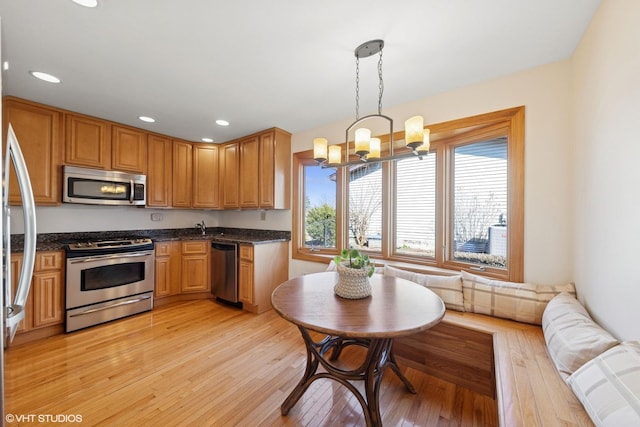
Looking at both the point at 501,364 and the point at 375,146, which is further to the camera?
the point at 375,146

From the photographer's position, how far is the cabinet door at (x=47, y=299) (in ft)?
7.82

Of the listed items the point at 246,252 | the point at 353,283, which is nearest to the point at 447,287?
the point at 353,283

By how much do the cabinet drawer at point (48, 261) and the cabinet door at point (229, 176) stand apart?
75.5 inches

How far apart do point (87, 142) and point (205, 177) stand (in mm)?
1403

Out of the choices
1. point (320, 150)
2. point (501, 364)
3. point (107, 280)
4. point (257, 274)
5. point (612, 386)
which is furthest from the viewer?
point (257, 274)

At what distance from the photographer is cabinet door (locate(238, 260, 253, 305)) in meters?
3.13

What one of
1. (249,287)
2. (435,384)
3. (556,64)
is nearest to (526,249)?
(435,384)

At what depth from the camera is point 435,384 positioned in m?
1.84

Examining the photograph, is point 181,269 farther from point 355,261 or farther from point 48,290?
point 355,261

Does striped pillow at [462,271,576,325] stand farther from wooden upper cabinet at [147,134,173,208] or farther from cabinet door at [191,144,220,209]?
wooden upper cabinet at [147,134,173,208]

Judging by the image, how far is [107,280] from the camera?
281 centimetres

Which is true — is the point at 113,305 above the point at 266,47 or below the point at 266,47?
below

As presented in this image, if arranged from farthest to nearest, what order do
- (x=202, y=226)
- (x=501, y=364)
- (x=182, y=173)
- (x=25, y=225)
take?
(x=202, y=226)
(x=182, y=173)
(x=501, y=364)
(x=25, y=225)

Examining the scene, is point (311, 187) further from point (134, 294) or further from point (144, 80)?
point (134, 294)
